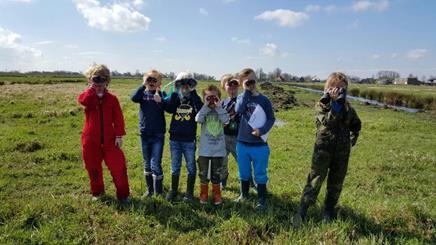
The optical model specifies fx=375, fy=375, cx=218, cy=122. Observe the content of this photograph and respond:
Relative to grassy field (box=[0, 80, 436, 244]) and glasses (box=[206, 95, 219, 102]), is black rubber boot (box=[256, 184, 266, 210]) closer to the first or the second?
grassy field (box=[0, 80, 436, 244])

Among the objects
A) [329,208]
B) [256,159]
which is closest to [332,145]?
[329,208]

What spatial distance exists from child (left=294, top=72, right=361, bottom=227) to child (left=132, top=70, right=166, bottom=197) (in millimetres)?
2405

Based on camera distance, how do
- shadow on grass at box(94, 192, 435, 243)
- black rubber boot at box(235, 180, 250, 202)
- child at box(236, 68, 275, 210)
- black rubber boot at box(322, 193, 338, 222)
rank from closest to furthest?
shadow on grass at box(94, 192, 435, 243) < black rubber boot at box(322, 193, 338, 222) < child at box(236, 68, 275, 210) < black rubber boot at box(235, 180, 250, 202)

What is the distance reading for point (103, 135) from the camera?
5.82 metres

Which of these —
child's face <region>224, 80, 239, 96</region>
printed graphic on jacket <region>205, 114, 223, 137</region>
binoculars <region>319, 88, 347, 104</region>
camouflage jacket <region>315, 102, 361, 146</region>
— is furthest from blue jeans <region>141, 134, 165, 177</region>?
binoculars <region>319, 88, 347, 104</region>

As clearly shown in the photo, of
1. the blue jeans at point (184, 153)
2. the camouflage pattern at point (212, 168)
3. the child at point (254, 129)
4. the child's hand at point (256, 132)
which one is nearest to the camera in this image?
the child's hand at point (256, 132)

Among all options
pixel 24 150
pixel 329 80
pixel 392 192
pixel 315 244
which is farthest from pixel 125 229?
pixel 24 150

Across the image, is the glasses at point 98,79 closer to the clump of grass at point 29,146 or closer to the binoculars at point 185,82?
the binoculars at point 185,82

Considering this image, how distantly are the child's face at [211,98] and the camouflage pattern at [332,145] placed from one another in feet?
5.11

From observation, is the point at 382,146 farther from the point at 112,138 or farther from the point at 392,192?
the point at 112,138

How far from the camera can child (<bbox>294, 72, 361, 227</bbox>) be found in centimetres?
504

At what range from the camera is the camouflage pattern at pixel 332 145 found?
5051mm

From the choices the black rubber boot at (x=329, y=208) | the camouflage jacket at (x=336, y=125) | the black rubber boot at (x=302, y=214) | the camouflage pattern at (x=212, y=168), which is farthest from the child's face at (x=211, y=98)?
the black rubber boot at (x=329, y=208)

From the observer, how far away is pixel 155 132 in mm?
6148
